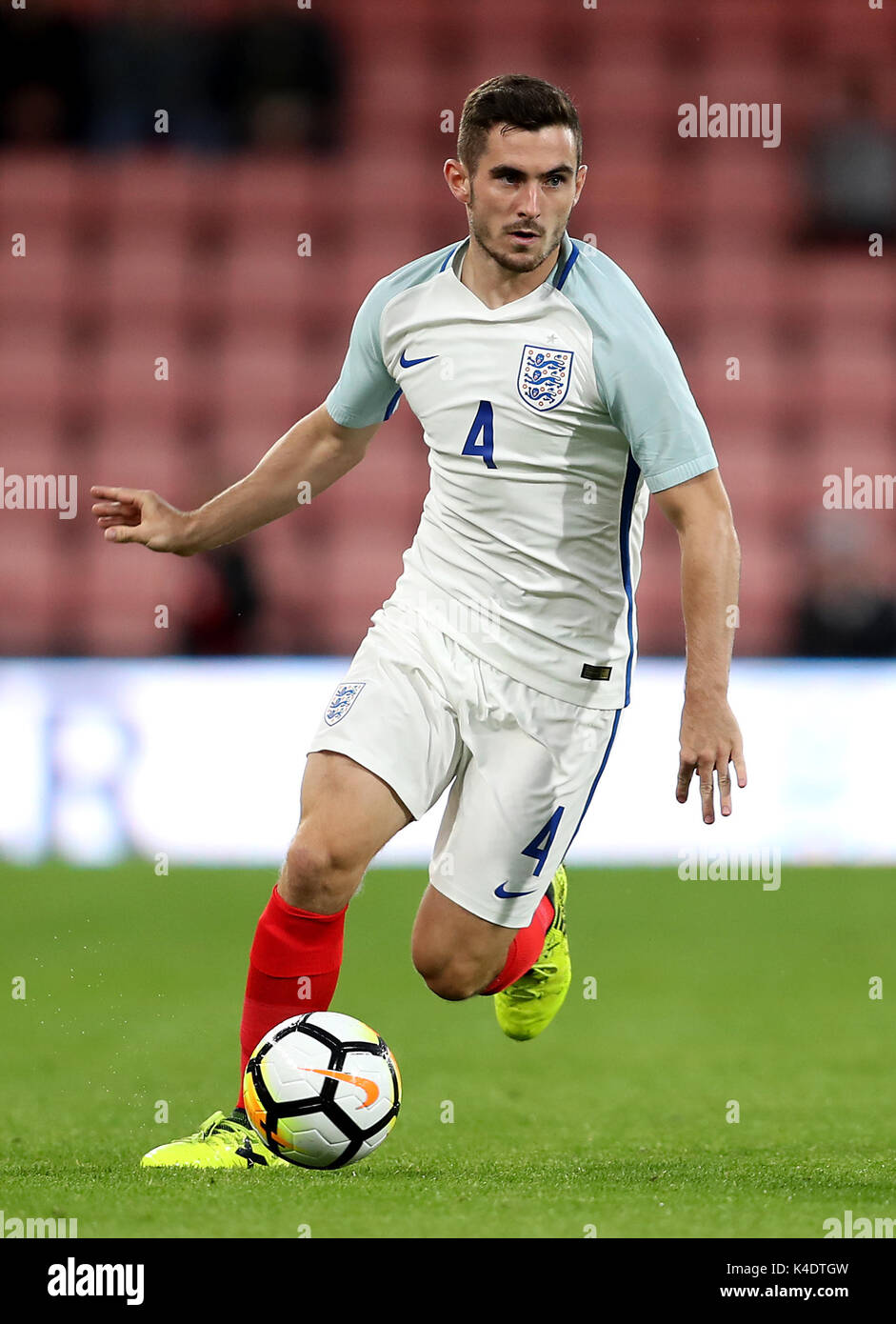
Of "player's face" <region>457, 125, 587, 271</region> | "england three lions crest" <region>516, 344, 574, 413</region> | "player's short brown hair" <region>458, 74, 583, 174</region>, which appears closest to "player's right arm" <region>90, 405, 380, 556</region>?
"england three lions crest" <region>516, 344, 574, 413</region>

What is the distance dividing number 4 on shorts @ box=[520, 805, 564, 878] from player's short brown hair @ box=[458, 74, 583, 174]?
1.57 metres

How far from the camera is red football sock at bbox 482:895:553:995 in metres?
4.89

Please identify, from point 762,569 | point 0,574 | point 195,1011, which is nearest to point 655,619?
point 762,569

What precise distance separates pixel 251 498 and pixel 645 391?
1199mm

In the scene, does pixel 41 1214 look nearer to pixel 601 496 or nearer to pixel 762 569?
pixel 601 496

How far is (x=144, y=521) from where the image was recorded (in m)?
4.84

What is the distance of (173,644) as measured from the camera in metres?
13.3

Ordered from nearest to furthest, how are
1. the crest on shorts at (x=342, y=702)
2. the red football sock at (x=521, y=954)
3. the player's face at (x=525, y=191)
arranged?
the player's face at (x=525, y=191)
the crest on shorts at (x=342, y=702)
the red football sock at (x=521, y=954)

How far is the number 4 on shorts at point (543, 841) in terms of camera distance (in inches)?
180

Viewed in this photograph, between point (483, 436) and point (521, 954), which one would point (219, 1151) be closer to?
point (521, 954)

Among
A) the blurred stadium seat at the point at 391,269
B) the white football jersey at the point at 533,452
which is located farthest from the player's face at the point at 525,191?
the blurred stadium seat at the point at 391,269

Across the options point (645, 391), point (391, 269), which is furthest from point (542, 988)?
point (391, 269)

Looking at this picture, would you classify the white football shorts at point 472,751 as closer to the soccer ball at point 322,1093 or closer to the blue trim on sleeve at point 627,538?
the blue trim on sleeve at point 627,538

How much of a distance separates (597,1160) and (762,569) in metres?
10.3
